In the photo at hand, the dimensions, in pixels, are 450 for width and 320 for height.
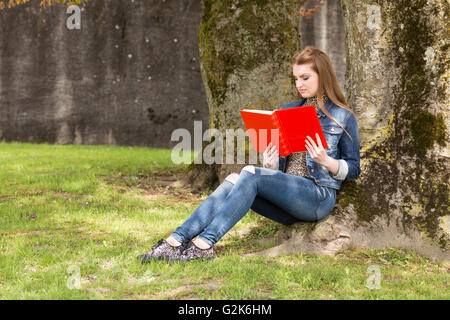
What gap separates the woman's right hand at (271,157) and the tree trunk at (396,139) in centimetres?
62

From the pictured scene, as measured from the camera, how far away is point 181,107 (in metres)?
14.6

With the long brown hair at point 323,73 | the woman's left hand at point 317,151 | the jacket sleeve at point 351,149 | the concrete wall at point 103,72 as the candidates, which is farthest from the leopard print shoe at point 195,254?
the concrete wall at point 103,72

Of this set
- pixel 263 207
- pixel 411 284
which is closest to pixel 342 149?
pixel 263 207

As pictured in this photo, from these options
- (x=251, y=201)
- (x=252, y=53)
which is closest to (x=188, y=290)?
(x=251, y=201)

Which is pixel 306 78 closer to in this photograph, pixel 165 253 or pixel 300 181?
pixel 300 181

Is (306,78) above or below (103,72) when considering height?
below

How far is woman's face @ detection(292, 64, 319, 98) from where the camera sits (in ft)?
13.5

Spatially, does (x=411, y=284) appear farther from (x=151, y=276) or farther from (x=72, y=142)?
(x=72, y=142)

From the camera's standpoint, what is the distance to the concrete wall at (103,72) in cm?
1446

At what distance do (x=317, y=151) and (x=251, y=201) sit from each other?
0.67 meters

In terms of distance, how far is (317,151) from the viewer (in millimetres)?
3869

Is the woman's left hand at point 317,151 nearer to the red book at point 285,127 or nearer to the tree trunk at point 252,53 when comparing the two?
the red book at point 285,127

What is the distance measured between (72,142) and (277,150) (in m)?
11.5

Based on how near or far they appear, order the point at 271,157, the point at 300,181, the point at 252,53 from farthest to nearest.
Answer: the point at 252,53 → the point at 271,157 → the point at 300,181
